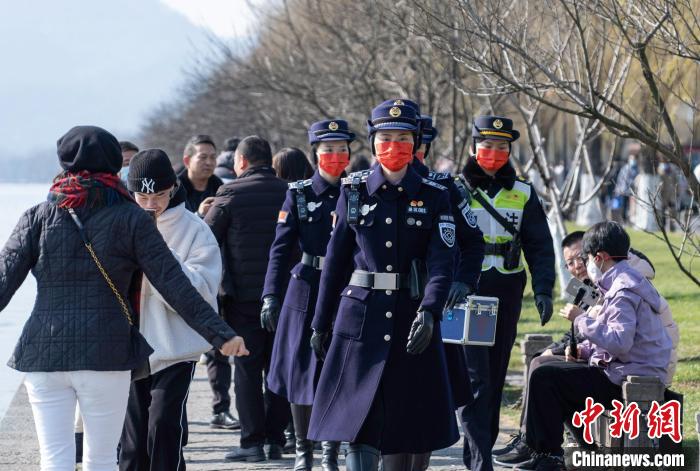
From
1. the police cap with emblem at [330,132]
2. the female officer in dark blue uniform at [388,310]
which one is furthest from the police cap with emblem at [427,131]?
the female officer in dark blue uniform at [388,310]

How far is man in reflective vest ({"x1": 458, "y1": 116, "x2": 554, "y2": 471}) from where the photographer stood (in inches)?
301

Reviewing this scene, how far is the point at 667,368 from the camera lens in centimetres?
728

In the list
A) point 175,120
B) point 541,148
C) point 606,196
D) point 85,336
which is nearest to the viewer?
point 85,336

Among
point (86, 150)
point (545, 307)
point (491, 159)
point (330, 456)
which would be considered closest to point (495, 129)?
point (491, 159)

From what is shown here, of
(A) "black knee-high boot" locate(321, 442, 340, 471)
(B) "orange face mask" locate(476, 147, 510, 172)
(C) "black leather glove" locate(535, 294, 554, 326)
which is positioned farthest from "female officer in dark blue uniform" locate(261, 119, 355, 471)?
(C) "black leather glove" locate(535, 294, 554, 326)

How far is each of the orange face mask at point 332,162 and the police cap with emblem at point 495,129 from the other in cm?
84

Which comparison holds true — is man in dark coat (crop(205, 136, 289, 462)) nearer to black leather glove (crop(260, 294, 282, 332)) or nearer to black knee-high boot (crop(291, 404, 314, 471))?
black knee-high boot (crop(291, 404, 314, 471))

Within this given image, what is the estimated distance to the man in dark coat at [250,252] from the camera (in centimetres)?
865

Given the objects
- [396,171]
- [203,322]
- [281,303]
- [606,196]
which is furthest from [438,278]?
[606,196]

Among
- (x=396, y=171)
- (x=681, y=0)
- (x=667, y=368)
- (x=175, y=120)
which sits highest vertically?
(x=175, y=120)

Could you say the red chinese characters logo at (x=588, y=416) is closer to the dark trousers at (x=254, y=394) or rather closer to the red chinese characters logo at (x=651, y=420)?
the red chinese characters logo at (x=651, y=420)

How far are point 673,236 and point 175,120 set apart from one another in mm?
46980

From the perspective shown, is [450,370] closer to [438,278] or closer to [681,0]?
[438,278]

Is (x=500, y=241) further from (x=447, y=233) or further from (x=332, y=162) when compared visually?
→ (x=447, y=233)
